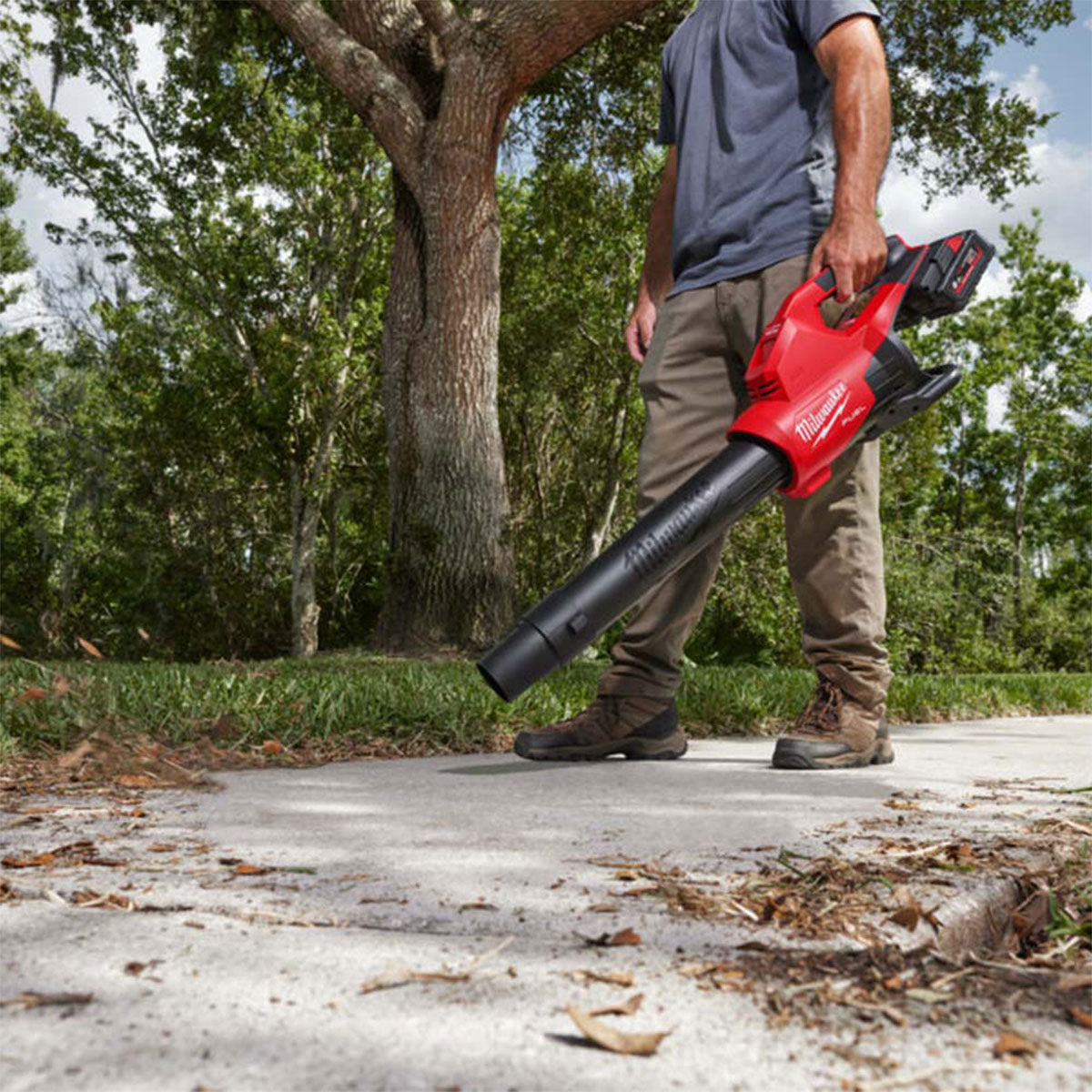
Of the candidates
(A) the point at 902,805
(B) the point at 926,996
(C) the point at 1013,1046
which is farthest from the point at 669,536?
(C) the point at 1013,1046

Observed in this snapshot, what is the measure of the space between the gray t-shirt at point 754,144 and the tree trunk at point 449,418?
16.1 ft

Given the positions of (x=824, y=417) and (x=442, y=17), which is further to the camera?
(x=442, y=17)

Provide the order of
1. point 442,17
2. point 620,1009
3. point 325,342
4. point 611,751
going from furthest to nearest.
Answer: point 325,342 < point 442,17 < point 611,751 < point 620,1009

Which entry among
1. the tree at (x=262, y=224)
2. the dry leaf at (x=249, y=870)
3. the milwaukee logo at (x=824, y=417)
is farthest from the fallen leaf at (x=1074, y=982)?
the tree at (x=262, y=224)

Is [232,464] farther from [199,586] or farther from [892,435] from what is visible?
[892,435]

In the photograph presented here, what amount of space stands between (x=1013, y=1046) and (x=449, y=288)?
7.55 metres

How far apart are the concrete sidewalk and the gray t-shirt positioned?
1.52 meters

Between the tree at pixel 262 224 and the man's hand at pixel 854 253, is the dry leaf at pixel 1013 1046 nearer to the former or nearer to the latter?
the man's hand at pixel 854 253

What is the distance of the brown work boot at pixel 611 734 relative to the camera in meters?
3.04

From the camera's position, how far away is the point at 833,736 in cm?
309

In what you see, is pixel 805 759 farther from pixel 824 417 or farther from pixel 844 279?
pixel 844 279

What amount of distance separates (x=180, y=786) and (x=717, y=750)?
168cm

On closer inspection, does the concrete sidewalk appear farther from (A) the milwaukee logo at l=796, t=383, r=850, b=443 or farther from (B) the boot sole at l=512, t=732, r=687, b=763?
(A) the milwaukee logo at l=796, t=383, r=850, b=443

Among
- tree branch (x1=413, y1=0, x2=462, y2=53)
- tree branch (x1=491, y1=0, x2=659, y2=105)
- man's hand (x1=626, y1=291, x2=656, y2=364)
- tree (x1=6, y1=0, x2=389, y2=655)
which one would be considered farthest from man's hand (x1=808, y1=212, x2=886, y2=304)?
tree (x1=6, y1=0, x2=389, y2=655)
